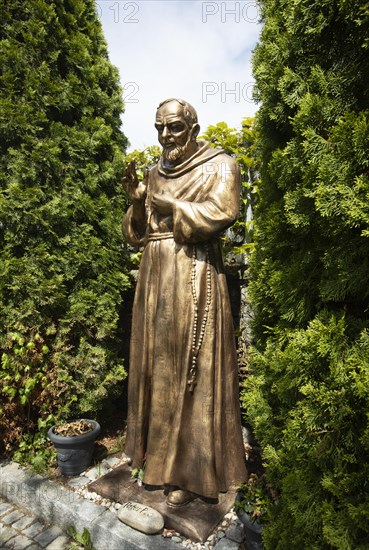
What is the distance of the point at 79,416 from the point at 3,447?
90 centimetres

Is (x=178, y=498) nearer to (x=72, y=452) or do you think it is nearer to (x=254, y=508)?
(x=254, y=508)

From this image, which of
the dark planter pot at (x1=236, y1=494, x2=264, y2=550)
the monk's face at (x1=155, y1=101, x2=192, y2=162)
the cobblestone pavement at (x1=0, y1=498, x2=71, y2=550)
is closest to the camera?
the dark planter pot at (x1=236, y1=494, x2=264, y2=550)

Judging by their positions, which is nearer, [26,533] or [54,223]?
[26,533]

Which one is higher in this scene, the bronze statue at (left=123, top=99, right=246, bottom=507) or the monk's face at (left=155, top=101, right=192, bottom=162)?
the monk's face at (left=155, top=101, right=192, bottom=162)

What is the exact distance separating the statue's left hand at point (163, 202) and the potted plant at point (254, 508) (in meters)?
2.11

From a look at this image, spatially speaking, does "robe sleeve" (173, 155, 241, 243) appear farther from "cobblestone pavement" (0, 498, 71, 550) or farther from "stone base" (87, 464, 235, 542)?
"cobblestone pavement" (0, 498, 71, 550)

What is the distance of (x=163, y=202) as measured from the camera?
2.84m

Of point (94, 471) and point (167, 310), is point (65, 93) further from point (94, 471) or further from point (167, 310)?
point (94, 471)

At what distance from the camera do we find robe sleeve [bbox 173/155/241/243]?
2688mm

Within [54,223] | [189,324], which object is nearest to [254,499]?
[189,324]

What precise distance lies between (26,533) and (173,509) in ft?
4.48

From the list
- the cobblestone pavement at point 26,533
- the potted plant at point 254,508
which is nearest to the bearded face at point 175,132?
the potted plant at point 254,508

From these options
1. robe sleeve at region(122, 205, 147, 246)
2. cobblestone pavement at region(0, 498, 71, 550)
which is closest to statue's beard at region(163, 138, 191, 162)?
robe sleeve at region(122, 205, 147, 246)

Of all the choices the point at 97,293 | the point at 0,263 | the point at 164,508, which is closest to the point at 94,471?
the point at 164,508
